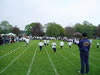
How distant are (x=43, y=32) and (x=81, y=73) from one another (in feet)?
366

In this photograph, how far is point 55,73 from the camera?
865 centimetres

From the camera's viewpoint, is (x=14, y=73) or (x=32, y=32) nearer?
(x=14, y=73)

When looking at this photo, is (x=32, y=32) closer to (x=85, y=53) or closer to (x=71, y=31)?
(x=71, y=31)

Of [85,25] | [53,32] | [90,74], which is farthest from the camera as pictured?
[85,25]

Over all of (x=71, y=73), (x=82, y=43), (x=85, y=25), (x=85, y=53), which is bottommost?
(x=71, y=73)

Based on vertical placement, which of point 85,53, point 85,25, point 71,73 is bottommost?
point 71,73

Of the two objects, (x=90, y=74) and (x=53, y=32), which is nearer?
(x=90, y=74)

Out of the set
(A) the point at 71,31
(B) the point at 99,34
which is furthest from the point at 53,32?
(B) the point at 99,34

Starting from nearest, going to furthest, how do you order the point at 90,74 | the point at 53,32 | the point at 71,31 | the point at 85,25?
the point at 90,74 < the point at 71,31 < the point at 53,32 < the point at 85,25

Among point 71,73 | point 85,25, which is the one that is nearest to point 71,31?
point 85,25

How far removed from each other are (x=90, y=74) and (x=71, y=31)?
250ft

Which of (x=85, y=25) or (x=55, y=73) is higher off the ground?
(x=85, y=25)

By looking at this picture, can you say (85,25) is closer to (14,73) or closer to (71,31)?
(71,31)

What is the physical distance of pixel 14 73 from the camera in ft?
28.3
